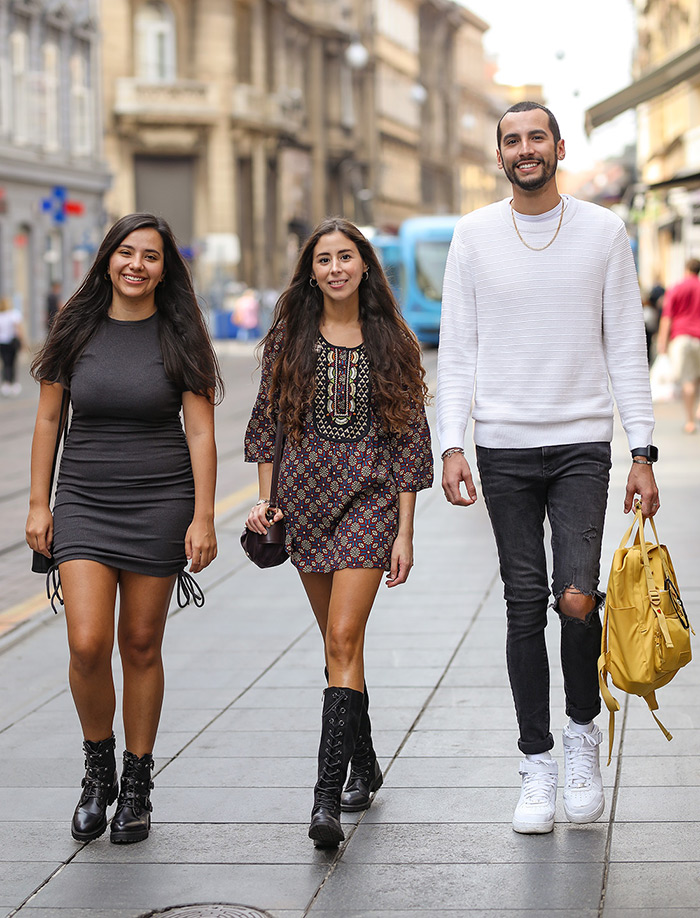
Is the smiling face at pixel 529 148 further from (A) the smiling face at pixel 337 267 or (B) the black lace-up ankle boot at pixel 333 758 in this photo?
(B) the black lace-up ankle boot at pixel 333 758

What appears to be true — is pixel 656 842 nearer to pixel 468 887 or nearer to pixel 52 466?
pixel 468 887

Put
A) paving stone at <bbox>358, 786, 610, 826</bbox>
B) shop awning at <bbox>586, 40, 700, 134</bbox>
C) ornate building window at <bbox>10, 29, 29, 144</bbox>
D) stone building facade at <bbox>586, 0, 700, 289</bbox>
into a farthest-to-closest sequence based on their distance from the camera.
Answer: ornate building window at <bbox>10, 29, 29, 144</bbox>
stone building facade at <bbox>586, 0, 700, 289</bbox>
shop awning at <bbox>586, 40, 700, 134</bbox>
paving stone at <bbox>358, 786, 610, 826</bbox>

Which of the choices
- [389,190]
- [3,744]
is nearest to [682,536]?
[3,744]

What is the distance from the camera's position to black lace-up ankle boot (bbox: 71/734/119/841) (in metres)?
4.93

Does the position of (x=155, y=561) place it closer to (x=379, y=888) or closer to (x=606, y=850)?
(x=379, y=888)

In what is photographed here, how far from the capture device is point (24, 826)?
510 cm

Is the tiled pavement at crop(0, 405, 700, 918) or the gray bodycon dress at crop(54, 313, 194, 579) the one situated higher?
the gray bodycon dress at crop(54, 313, 194, 579)

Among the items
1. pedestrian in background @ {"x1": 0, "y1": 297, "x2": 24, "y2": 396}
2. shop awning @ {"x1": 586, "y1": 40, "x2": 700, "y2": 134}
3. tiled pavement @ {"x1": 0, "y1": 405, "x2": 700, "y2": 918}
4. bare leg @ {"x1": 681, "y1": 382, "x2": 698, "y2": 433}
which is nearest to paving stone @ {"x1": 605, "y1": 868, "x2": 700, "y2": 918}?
tiled pavement @ {"x1": 0, "y1": 405, "x2": 700, "y2": 918}

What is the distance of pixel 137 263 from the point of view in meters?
5.01

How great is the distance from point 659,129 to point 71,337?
1890 inches

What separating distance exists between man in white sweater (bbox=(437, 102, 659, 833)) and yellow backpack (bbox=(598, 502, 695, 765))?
0.11 meters

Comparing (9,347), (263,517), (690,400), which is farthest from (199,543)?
(9,347)

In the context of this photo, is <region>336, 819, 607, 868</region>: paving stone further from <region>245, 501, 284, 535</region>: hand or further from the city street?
<region>245, 501, 284, 535</region>: hand

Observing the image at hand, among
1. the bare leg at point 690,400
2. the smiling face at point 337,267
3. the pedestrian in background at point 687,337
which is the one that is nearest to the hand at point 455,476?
the smiling face at point 337,267
